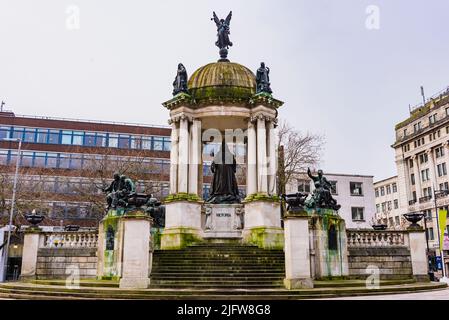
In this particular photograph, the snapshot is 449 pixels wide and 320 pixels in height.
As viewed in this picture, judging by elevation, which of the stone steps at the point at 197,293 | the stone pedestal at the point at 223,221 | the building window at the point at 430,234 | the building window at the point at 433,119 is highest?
the building window at the point at 433,119

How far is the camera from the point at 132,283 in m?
15.7

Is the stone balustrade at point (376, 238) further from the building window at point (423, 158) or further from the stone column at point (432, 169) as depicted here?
the building window at point (423, 158)

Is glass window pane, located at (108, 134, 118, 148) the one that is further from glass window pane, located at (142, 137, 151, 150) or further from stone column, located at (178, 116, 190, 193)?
stone column, located at (178, 116, 190, 193)

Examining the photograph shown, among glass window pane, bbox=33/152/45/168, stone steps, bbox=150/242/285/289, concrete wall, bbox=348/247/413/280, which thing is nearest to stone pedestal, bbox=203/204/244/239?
stone steps, bbox=150/242/285/289

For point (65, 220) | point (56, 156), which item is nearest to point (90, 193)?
point (65, 220)

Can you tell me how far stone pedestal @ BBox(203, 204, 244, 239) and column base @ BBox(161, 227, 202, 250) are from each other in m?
1.11

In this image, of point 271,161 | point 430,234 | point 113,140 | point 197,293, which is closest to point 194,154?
point 271,161

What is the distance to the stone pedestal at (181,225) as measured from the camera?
2238cm

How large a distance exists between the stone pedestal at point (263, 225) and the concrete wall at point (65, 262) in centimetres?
768

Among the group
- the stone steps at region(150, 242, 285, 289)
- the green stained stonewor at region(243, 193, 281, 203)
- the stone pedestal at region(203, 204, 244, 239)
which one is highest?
the green stained stonewor at region(243, 193, 281, 203)

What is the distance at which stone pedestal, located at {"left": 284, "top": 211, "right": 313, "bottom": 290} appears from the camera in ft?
50.0

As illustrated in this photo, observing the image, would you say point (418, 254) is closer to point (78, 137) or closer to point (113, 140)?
point (113, 140)

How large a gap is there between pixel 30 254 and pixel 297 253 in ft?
44.9

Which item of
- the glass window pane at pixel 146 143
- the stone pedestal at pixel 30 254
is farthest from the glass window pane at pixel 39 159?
the stone pedestal at pixel 30 254
